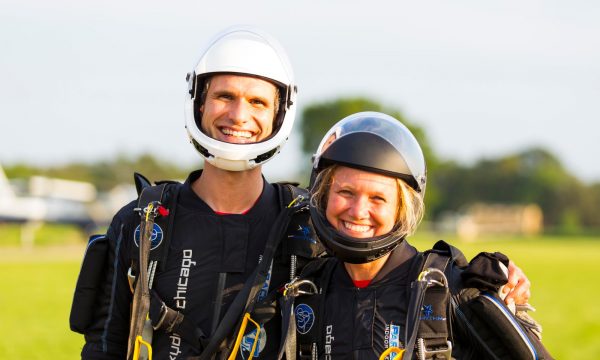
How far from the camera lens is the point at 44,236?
67.4 meters

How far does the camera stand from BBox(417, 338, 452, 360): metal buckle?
12.0ft

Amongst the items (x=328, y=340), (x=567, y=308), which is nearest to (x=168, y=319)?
(x=328, y=340)

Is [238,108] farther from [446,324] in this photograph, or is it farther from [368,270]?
[446,324]

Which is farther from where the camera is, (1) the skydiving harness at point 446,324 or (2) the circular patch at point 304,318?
(2) the circular patch at point 304,318

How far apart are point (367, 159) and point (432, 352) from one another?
0.95 m

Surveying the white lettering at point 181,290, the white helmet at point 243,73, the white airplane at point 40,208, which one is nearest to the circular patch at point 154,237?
the white lettering at point 181,290

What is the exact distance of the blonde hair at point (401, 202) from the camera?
12.9 feet

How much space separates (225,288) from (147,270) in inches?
16.1

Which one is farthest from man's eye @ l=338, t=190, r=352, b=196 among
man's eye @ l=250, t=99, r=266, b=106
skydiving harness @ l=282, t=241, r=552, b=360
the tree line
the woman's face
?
the tree line

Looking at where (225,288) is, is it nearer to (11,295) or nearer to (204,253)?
(204,253)

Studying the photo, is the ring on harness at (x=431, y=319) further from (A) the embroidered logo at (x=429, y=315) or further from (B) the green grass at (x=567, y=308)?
(B) the green grass at (x=567, y=308)

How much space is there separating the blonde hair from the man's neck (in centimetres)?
45

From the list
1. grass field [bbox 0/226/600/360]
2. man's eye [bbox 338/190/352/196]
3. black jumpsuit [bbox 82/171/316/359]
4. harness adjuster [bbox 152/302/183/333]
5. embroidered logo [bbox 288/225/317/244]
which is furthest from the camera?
grass field [bbox 0/226/600/360]

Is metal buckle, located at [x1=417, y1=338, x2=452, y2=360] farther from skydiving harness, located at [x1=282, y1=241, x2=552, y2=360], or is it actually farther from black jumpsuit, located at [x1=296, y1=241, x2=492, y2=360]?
black jumpsuit, located at [x1=296, y1=241, x2=492, y2=360]
